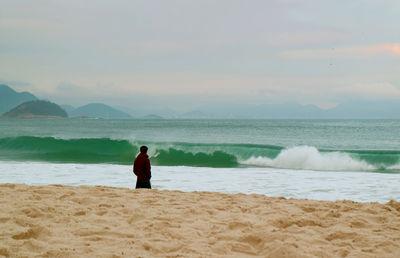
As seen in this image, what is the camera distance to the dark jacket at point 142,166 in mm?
8195

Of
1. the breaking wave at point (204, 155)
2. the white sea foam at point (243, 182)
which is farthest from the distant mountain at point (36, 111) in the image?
the white sea foam at point (243, 182)

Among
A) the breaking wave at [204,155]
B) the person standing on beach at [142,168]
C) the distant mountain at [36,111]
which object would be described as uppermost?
the distant mountain at [36,111]

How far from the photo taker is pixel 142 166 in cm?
828

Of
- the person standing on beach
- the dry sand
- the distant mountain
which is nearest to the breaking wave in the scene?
the person standing on beach

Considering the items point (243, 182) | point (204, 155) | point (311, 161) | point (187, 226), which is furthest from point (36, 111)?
point (187, 226)

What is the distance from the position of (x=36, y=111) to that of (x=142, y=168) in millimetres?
191350

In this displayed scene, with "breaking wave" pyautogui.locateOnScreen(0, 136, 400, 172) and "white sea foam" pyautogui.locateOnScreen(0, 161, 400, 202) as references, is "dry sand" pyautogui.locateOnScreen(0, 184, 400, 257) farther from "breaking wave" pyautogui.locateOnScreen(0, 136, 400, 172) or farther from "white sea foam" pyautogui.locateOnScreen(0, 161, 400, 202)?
"breaking wave" pyautogui.locateOnScreen(0, 136, 400, 172)

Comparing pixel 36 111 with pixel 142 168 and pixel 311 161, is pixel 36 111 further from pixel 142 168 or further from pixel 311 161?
pixel 142 168

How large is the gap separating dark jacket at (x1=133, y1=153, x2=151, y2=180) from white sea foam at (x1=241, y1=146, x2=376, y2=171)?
12461 mm

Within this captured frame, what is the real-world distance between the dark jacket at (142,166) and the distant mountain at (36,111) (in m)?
189

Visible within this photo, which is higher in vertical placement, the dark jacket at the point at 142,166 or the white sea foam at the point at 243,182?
the dark jacket at the point at 142,166

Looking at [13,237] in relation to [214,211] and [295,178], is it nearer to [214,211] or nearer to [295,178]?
[214,211]

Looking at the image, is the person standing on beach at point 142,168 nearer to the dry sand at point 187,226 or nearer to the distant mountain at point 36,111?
the dry sand at point 187,226

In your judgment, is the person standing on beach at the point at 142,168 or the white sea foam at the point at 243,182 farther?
the white sea foam at the point at 243,182
